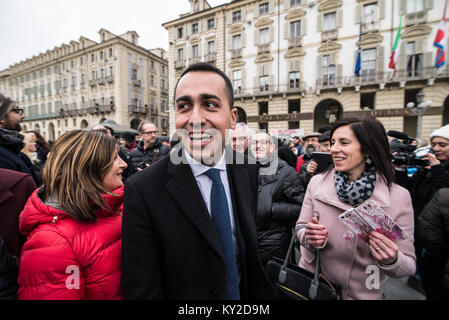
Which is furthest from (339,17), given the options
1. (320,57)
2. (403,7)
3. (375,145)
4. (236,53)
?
(375,145)

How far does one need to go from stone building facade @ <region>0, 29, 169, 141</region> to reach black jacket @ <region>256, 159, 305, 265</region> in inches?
1210

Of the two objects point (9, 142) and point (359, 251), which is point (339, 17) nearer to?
point (359, 251)

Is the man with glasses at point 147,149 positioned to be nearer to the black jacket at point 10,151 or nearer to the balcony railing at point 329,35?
the black jacket at point 10,151

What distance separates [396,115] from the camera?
16.1 m

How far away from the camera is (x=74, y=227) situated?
3.74 feet

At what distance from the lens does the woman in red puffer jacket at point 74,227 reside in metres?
1.01

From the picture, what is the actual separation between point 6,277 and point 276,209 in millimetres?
2308

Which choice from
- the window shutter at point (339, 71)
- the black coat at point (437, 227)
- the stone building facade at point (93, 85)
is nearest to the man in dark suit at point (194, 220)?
the black coat at point (437, 227)

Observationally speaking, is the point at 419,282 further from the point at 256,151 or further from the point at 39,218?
the point at 39,218

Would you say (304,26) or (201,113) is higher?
(304,26)

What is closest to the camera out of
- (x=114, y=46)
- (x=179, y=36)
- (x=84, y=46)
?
(x=179, y=36)

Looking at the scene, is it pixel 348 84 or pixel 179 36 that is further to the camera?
pixel 179 36

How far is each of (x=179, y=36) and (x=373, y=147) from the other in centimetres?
2720

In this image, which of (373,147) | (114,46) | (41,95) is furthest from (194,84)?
(41,95)
